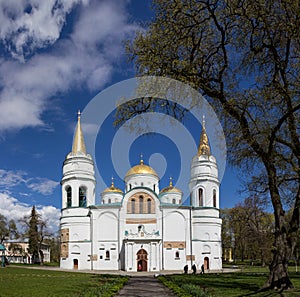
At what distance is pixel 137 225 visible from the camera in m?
54.5

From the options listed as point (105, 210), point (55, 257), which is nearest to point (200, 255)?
point (105, 210)

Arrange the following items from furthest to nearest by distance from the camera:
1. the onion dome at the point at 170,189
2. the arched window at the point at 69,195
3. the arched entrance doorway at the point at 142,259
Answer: the onion dome at the point at 170,189 < the arched window at the point at 69,195 < the arched entrance doorway at the point at 142,259

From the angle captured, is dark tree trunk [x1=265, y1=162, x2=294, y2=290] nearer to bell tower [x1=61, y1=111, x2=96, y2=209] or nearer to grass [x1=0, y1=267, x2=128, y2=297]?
grass [x1=0, y1=267, x2=128, y2=297]

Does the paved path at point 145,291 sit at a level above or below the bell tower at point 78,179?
below

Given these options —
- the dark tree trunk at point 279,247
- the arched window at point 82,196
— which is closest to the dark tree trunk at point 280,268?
the dark tree trunk at point 279,247

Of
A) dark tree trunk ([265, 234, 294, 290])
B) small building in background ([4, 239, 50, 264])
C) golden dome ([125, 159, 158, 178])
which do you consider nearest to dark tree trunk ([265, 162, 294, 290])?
dark tree trunk ([265, 234, 294, 290])

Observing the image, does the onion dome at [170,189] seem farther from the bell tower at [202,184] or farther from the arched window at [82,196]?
the arched window at [82,196]

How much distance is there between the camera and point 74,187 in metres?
55.5

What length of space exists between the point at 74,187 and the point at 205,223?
17.3 m

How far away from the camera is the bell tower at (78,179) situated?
55.5m

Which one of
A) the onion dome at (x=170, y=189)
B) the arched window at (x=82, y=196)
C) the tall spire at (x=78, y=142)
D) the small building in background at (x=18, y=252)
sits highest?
the tall spire at (x=78, y=142)

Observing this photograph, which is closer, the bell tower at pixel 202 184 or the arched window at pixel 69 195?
the bell tower at pixel 202 184

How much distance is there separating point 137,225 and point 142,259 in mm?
4593

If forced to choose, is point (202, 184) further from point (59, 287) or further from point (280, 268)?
point (280, 268)
